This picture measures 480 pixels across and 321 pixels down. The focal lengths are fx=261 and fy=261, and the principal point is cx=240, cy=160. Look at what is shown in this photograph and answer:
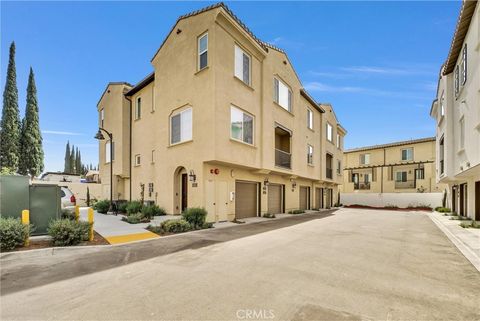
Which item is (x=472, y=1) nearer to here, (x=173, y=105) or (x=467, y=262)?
(x=467, y=262)

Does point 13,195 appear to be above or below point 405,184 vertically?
above

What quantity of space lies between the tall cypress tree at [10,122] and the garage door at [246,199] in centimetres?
2305

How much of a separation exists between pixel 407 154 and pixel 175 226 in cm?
3578

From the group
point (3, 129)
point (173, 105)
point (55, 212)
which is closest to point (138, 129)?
point (173, 105)

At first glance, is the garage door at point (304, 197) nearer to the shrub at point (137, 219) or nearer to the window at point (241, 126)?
the window at point (241, 126)

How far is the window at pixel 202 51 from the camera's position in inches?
527

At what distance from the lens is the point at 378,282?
509 centimetres

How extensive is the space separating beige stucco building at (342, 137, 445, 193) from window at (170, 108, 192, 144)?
3257 centimetres

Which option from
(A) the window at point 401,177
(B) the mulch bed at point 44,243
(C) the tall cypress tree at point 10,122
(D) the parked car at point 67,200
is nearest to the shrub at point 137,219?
(D) the parked car at point 67,200

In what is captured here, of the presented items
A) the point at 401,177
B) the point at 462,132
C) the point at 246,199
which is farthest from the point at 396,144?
the point at 246,199

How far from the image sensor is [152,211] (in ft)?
49.0

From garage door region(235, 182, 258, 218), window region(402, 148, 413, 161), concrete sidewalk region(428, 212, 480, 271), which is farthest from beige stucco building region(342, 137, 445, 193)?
garage door region(235, 182, 258, 218)

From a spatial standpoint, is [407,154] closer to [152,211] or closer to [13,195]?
[152,211]

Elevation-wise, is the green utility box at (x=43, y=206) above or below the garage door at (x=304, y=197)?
above
